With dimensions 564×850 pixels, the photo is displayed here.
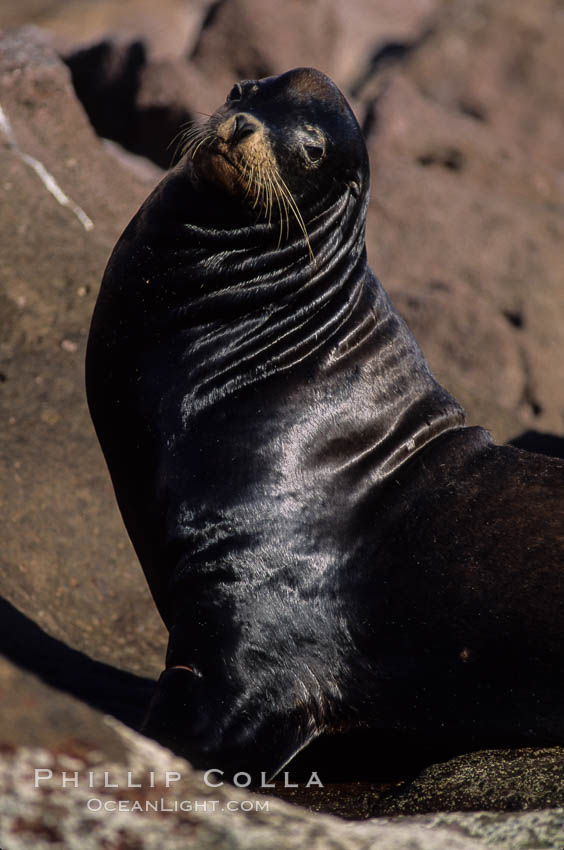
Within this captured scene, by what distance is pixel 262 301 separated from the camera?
4.21 m

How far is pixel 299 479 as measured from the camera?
12.9 ft

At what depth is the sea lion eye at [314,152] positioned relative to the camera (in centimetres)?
408

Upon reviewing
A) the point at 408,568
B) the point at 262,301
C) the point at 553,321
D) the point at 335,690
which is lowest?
the point at 553,321

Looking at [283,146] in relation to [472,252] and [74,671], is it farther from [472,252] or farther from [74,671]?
[472,252]

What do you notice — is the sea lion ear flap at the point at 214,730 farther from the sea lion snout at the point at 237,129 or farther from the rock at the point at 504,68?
the rock at the point at 504,68

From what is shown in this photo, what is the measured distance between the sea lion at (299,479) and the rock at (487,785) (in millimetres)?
113

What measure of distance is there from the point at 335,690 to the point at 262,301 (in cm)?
149

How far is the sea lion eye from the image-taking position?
4084 mm

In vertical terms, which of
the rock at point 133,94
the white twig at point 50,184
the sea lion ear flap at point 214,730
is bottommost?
the rock at point 133,94

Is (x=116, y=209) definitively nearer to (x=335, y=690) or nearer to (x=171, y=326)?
(x=171, y=326)

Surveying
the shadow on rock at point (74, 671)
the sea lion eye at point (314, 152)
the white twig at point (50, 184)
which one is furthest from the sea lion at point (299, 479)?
the white twig at point (50, 184)

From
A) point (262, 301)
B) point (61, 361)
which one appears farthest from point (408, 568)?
point (61, 361)

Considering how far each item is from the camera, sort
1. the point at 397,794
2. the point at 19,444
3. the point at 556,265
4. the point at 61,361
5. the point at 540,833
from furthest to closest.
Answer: the point at 556,265
the point at 61,361
the point at 19,444
the point at 397,794
the point at 540,833

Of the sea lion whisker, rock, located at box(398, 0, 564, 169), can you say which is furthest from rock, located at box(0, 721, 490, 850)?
rock, located at box(398, 0, 564, 169)
